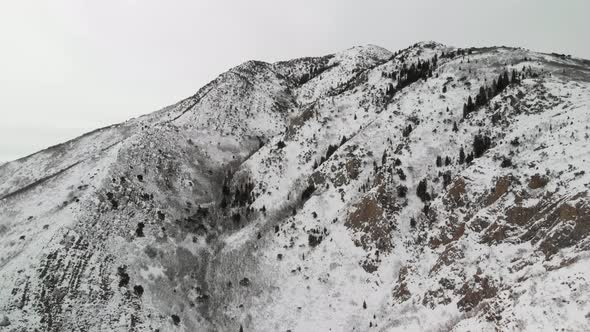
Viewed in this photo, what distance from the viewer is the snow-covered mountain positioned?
100.0 feet

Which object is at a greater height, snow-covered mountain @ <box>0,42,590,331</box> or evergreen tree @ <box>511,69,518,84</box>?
evergreen tree @ <box>511,69,518,84</box>

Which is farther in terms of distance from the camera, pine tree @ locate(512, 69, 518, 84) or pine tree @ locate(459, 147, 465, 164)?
pine tree @ locate(512, 69, 518, 84)

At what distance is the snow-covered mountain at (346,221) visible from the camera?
100.0 ft

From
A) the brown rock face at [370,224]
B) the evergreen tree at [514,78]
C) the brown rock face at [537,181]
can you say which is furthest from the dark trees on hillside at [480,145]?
the evergreen tree at [514,78]

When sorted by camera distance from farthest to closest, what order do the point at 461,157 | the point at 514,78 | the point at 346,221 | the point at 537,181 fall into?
the point at 514,78 < the point at 461,157 < the point at 346,221 < the point at 537,181

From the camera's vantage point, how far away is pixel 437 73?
6150 centimetres

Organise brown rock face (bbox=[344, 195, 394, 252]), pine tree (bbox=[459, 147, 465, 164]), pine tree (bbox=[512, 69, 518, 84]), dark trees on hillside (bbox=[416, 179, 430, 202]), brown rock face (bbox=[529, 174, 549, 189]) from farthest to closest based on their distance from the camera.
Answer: pine tree (bbox=[512, 69, 518, 84]) → pine tree (bbox=[459, 147, 465, 164]) → dark trees on hillside (bbox=[416, 179, 430, 202]) → brown rock face (bbox=[344, 195, 394, 252]) → brown rock face (bbox=[529, 174, 549, 189])

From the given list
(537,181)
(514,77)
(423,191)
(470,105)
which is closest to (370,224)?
(423,191)

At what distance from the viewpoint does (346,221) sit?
42.9 meters

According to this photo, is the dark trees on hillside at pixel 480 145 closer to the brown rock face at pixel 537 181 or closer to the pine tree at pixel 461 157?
the pine tree at pixel 461 157

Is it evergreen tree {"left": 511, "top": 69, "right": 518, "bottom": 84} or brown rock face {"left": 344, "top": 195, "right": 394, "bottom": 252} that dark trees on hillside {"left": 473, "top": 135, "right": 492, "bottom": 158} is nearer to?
brown rock face {"left": 344, "top": 195, "right": 394, "bottom": 252}

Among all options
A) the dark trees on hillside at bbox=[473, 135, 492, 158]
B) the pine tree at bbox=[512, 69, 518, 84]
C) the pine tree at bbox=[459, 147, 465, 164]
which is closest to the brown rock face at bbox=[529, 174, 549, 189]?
the dark trees on hillside at bbox=[473, 135, 492, 158]

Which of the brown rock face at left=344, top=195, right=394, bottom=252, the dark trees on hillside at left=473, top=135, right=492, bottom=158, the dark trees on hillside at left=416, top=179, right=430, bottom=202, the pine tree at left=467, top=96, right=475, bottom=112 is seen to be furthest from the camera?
the pine tree at left=467, top=96, right=475, bottom=112

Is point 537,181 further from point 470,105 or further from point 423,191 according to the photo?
point 470,105
